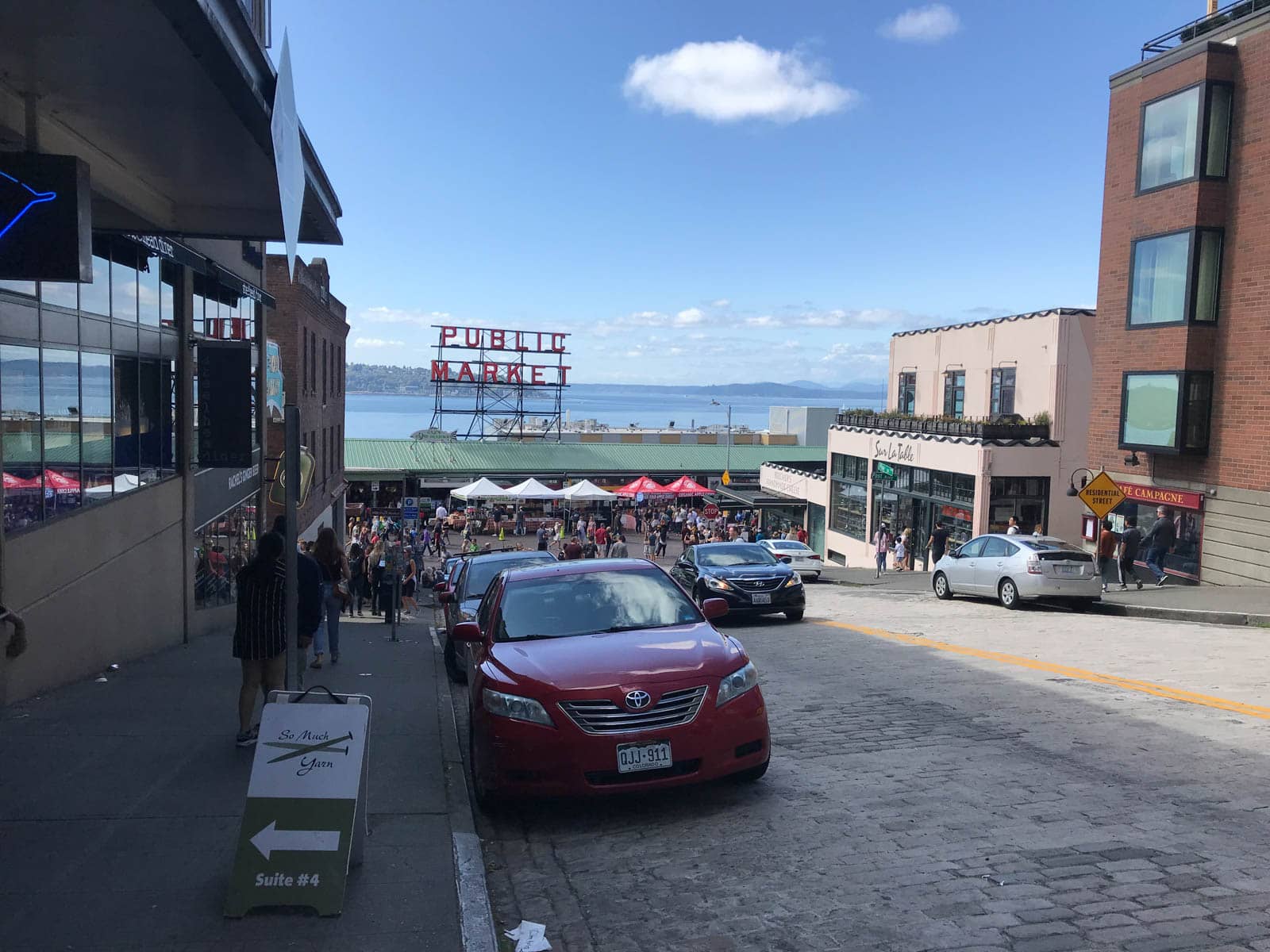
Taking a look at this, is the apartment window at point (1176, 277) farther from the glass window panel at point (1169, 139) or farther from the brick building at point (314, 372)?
the brick building at point (314, 372)

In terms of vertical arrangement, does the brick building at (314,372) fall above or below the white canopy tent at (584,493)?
above

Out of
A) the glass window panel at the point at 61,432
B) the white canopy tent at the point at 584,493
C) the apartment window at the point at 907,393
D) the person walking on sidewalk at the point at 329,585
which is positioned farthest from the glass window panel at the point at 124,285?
the apartment window at the point at 907,393

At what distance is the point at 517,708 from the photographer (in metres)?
6.23

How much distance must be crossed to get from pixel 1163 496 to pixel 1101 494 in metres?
3.74

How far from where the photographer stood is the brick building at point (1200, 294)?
20453mm

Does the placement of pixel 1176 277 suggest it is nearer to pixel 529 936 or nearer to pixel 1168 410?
pixel 1168 410

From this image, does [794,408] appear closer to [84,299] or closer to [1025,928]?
[84,299]

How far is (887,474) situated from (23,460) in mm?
31414

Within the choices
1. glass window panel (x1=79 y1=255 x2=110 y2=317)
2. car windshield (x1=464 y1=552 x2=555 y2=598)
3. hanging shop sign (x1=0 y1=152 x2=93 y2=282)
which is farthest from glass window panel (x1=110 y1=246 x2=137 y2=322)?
hanging shop sign (x1=0 y1=152 x2=93 y2=282)

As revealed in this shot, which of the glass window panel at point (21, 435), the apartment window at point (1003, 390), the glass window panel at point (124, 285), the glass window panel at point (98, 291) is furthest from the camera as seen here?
the apartment window at point (1003, 390)

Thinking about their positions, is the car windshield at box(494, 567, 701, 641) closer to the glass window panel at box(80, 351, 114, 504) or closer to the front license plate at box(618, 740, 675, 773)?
the front license plate at box(618, 740, 675, 773)

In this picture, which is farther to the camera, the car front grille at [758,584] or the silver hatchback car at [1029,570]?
the silver hatchback car at [1029,570]

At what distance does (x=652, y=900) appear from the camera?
201 inches

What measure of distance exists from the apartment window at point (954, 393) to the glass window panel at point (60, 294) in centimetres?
3025
